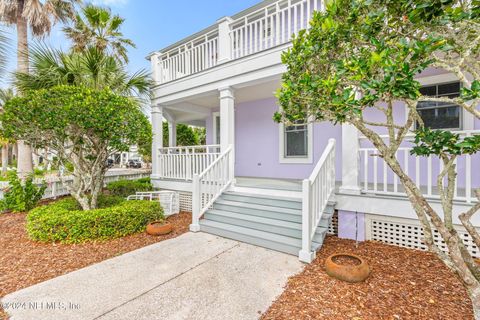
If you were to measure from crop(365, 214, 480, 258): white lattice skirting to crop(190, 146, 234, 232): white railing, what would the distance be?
327 cm

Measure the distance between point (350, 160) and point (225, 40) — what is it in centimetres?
441

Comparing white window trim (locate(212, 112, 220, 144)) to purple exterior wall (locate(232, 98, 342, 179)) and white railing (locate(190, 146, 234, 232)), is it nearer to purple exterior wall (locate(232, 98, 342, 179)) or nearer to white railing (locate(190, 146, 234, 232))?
purple exterior wall (locate(232, 98, 342, 179))

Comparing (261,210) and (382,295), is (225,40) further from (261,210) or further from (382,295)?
(382,295)

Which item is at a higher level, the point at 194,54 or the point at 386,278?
the point at 194,54

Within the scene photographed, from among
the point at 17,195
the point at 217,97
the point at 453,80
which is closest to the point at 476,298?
the point at 453,80

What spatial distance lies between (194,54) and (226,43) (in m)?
1.36

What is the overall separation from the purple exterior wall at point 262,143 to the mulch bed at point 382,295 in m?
3.82

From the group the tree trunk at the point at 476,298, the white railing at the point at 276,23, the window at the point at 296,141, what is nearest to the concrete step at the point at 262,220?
the tree trunk at the point at 476,298

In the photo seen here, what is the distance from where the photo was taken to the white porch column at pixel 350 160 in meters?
4.30

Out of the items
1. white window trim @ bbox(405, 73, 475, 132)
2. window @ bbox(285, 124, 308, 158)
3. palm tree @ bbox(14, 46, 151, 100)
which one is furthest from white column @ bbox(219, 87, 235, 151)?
white window trim @ bbox(405, 73, 475, 132)

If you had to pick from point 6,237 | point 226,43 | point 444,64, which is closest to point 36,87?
point 6,237

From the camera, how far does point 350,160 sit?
4352mm

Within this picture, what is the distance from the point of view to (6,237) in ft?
16.2

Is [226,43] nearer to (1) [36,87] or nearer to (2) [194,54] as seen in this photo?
(2) [194,54]
